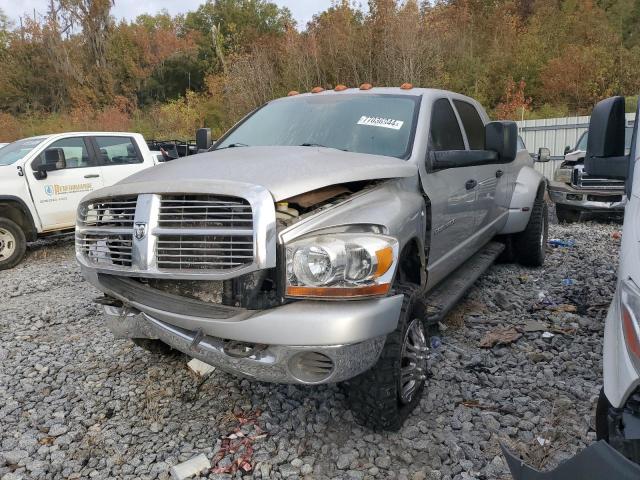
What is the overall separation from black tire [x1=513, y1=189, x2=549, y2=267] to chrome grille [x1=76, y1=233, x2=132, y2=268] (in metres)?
4.49

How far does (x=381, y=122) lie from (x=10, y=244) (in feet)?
19.7

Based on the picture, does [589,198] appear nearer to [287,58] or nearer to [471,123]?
[471,123]

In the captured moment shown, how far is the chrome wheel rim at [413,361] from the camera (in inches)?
107

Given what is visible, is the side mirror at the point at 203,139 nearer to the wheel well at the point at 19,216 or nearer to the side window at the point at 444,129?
the side window at the point at 444,129

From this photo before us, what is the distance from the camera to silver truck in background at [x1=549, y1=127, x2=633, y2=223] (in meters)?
8.59

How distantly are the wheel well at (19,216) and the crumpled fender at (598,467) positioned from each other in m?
7.53

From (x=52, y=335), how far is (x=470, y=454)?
11.3 ft

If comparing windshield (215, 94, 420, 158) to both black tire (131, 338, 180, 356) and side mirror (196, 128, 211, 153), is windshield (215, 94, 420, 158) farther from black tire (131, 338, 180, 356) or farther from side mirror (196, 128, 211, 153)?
black tire (131, 338, 180, 356)

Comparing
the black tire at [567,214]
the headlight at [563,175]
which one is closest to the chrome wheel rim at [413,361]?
the black tire at [567,214]

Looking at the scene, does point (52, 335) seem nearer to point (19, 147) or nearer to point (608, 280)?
point (19, 147)

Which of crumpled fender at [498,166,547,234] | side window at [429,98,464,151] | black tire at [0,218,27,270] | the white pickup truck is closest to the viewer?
side window at [429,98,464,151]

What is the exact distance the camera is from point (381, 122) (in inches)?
137

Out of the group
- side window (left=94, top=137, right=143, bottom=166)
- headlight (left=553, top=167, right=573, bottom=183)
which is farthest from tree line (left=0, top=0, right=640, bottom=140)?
side window (left=94, top=137, right=143, bottom=166)

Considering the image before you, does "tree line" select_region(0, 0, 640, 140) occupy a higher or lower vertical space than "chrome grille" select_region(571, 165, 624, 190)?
higher
